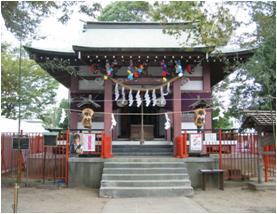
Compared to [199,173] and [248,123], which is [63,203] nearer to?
[199,173]

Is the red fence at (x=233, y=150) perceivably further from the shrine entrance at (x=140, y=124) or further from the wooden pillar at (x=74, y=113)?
the wooden pillar at (x=74, y=113)

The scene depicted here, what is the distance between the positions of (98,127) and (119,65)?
109 inches

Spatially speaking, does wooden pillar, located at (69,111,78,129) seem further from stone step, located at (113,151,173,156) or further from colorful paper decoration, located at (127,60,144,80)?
colorful paper decoration, located at (127,60,144,80)

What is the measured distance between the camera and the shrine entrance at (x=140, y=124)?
1461cm

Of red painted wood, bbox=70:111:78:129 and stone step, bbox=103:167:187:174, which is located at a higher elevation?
red painted wood, bbox=70:111:78:129

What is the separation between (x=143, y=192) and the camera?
8.98 metres

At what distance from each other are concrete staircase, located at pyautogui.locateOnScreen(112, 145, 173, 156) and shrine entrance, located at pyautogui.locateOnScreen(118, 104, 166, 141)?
1710 mm

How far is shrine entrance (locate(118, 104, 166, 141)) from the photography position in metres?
14.6

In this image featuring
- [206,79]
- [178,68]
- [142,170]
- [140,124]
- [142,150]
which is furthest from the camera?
[140,124]

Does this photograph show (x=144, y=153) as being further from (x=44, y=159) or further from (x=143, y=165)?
(x=44, y=159)

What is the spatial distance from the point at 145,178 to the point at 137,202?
154 centimetres

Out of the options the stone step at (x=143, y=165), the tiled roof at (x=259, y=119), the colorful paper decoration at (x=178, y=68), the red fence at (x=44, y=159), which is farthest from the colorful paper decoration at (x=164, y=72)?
the stone step at (x=143, y=165)

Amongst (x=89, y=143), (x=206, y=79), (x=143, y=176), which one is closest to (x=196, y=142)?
(x=143, y=176)

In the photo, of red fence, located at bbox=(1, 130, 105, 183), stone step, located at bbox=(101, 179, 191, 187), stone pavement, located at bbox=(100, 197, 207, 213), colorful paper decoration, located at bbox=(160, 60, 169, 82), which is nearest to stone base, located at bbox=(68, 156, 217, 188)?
red fence, located at bbox=(1, 130, 105, 183)
